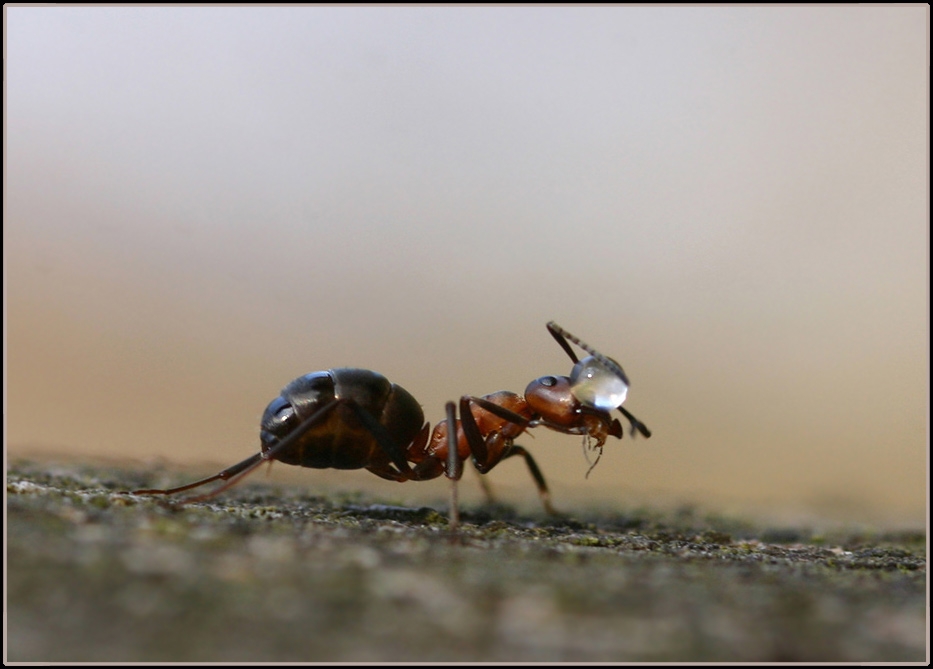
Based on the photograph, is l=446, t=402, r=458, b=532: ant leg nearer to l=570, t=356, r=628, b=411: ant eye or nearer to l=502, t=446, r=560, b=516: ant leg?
l=570, t=356, r=628, b=411: ant eye

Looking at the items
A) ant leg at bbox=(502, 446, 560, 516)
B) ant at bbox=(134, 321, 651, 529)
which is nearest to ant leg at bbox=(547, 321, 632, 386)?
ant at bbox=(134, 321, 651, 529)

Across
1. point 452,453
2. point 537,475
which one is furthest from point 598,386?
point 537,475

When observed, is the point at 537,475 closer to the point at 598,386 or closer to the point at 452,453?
the point at 598,386

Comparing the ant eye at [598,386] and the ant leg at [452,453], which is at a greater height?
the ant eye at [598,386]

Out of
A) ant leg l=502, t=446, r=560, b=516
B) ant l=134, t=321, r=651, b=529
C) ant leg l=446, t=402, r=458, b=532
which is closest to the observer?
ant leg l=446, t=402, r=458, b=532

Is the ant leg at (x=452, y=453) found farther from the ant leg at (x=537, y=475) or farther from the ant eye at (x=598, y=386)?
the ant leg at (x=537, y=475)

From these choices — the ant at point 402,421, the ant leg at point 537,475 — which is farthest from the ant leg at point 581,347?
the ant leg at point 537,475

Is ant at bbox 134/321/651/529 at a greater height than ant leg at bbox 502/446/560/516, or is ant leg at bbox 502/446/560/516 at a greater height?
ant at bbox 134/321/651/529

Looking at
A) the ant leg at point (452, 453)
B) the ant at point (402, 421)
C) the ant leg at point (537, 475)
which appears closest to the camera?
the ant leg at point (452, 453)
